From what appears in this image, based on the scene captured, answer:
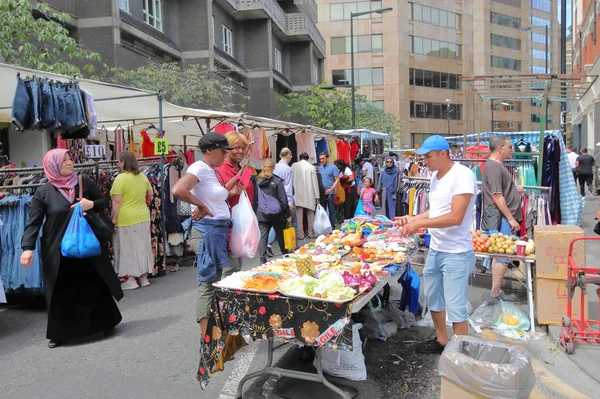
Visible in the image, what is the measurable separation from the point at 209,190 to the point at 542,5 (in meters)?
88.3

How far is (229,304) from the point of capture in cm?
393

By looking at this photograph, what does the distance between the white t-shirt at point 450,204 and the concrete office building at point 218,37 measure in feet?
54.7

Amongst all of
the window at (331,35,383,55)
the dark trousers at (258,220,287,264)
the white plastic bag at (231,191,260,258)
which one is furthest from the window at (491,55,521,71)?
the white plastic bag at (231,191,260,258)

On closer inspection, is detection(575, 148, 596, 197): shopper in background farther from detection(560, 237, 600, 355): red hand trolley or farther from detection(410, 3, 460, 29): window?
detection(410, 3, 460, 29): window

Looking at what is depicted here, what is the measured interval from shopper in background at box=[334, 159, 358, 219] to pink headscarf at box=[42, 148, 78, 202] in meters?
9.03

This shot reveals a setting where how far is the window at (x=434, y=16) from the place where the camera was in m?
62.8

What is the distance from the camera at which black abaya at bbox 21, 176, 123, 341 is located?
5477 millimetres

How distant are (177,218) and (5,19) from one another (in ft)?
17.6

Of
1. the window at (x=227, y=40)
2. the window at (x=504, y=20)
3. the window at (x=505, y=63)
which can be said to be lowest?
the window at (x=227, y=40)

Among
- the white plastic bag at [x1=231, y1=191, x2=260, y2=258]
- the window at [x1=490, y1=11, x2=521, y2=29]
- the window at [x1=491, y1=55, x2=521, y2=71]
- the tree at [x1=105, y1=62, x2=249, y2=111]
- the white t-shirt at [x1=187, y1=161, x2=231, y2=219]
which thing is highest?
the window at [x1=490, y1=11, x2=521, y2=29]

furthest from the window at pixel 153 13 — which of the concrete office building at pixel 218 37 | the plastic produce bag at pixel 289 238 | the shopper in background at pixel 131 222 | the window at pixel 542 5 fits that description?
the window at pixel 542 5

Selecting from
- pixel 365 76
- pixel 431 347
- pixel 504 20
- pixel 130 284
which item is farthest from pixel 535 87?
pixel 504 20

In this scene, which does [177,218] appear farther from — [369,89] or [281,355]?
[369,89]

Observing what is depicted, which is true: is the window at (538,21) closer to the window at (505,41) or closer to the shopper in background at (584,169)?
the window at (505,41)
